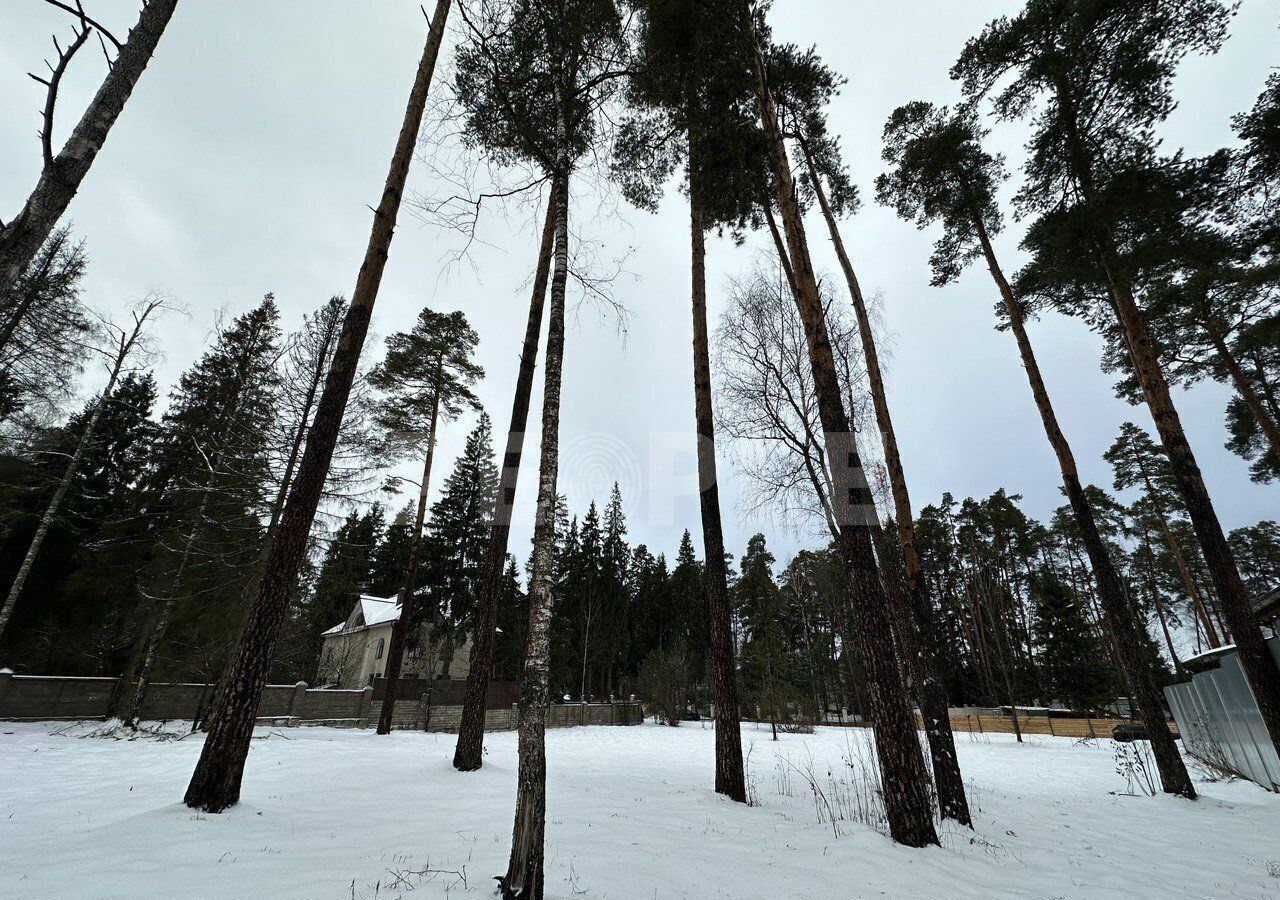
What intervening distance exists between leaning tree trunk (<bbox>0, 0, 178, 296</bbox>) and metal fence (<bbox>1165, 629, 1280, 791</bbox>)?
1375 centimetres

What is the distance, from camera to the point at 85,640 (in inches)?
581

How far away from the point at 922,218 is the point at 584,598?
105ft

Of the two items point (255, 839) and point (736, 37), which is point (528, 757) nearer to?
point (255, 839)

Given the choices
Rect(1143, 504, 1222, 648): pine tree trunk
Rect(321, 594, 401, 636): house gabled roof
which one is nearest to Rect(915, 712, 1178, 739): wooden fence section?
Rect(1143, 504, 1222, 648): pine tree trunk

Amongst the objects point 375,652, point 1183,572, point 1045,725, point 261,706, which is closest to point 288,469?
point 261,706

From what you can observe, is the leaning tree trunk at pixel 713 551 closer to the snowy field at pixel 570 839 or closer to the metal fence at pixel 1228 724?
the snowy field at pixel 570 839

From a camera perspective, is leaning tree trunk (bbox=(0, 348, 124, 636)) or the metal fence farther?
leaning tree trunk (bbox=(0, 348, 124, 636))

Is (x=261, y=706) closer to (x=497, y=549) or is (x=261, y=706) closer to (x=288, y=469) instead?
(x=288, y=469)

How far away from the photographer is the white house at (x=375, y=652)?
92.7ft

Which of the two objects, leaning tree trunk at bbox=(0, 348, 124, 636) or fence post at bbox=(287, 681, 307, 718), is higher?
leaning tree trunk at bbox=(0, 348, 124, 636)

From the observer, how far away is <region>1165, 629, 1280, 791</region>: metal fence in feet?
25.6

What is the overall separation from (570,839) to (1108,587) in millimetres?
9817

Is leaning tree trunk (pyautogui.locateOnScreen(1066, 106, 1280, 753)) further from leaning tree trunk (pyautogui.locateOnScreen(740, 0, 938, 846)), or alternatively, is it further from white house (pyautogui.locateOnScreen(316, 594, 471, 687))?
white house (pyautogui.locateOnScreen(316, 594, 471, 687))

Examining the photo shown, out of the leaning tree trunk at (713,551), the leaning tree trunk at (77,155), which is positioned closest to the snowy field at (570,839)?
the leaning tree trunk at (713,551)
